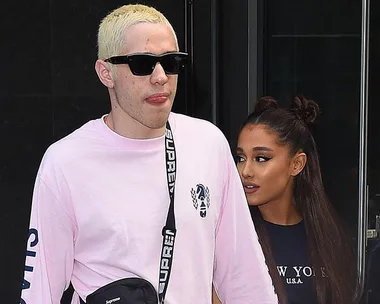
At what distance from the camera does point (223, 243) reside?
236cm

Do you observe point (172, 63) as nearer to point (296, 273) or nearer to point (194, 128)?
point (194, 128)

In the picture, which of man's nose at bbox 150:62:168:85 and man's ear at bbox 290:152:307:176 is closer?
man's nose at bbox 150:62:168:85

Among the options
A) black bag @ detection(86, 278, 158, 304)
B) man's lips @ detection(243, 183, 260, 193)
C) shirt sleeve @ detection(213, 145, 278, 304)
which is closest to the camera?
black bag @ detection(86, 278, 158, 304)

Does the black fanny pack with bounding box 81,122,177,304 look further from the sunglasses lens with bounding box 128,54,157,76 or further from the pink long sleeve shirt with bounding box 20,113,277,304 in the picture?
the sunglasses lens with bounding box 128,54,157,76

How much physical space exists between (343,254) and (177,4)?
12.5ft

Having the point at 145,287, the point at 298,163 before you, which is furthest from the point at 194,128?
the point at 298,163

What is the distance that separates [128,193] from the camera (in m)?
2.14

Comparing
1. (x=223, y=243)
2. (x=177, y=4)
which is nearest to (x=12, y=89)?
(x=177, y=4)

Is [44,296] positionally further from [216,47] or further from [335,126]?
[216,47]

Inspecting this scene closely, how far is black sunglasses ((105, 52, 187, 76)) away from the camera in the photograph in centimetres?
213

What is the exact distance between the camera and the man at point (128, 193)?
2.11 meters

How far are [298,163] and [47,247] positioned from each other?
120cm

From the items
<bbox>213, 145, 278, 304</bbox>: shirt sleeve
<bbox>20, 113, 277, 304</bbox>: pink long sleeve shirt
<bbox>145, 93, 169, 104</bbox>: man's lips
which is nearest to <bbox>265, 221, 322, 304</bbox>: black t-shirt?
<bbox>213, 145, 278, 304</bbox>: shirt sleeve

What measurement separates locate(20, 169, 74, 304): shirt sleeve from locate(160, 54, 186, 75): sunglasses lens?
1.45 feet
